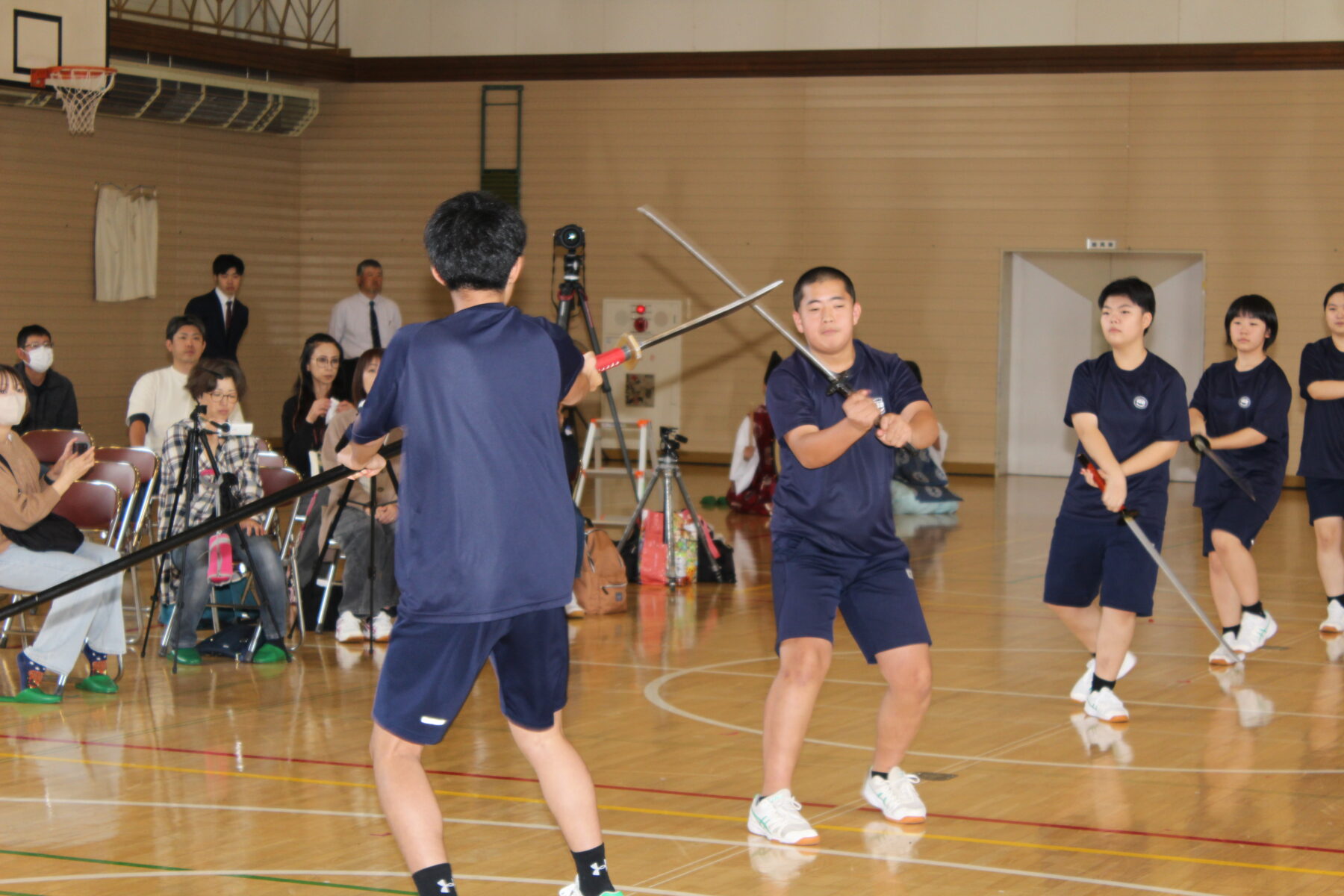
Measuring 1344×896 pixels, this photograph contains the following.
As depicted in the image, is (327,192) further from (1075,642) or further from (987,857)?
(987,857)

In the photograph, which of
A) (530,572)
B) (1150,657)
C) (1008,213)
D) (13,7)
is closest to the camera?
(530,572)

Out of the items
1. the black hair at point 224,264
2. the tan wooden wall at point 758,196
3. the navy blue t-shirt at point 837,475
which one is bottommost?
the navy blue t-shirt at point 837,475

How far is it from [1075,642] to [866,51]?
Result: 1133 centimetres

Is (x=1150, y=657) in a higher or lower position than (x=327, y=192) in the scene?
lower

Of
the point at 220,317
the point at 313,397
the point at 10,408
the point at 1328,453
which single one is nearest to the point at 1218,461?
the point at 1328,453

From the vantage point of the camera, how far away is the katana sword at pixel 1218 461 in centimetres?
741

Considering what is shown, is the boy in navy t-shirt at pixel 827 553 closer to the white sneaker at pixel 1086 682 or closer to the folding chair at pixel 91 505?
the white sneaker at pixel 1086 682

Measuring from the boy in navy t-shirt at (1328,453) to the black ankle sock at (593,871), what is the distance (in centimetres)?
581

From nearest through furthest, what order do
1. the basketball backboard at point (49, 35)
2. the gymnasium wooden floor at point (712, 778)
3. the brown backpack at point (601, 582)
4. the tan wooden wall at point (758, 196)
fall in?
1. the gymnasium wooden floor at point (712, 778)
2. the brown backpack at point (601, 582)
3. the basketball backboard at point (49, 35)
4. the tan wooden wall at point (758, 196)

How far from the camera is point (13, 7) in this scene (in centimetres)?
1355

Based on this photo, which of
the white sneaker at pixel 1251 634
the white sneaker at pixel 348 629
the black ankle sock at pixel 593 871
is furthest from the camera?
the white sneaker at pixel 348 629

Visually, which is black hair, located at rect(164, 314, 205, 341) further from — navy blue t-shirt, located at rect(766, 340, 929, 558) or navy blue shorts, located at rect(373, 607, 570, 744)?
navy blue shorts, located at rect(373, 607, 570, 744)

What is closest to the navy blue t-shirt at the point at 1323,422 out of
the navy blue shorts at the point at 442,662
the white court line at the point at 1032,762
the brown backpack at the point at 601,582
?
the white court line at the point at 1032,762

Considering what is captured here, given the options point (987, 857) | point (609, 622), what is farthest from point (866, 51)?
point (987, 857)
